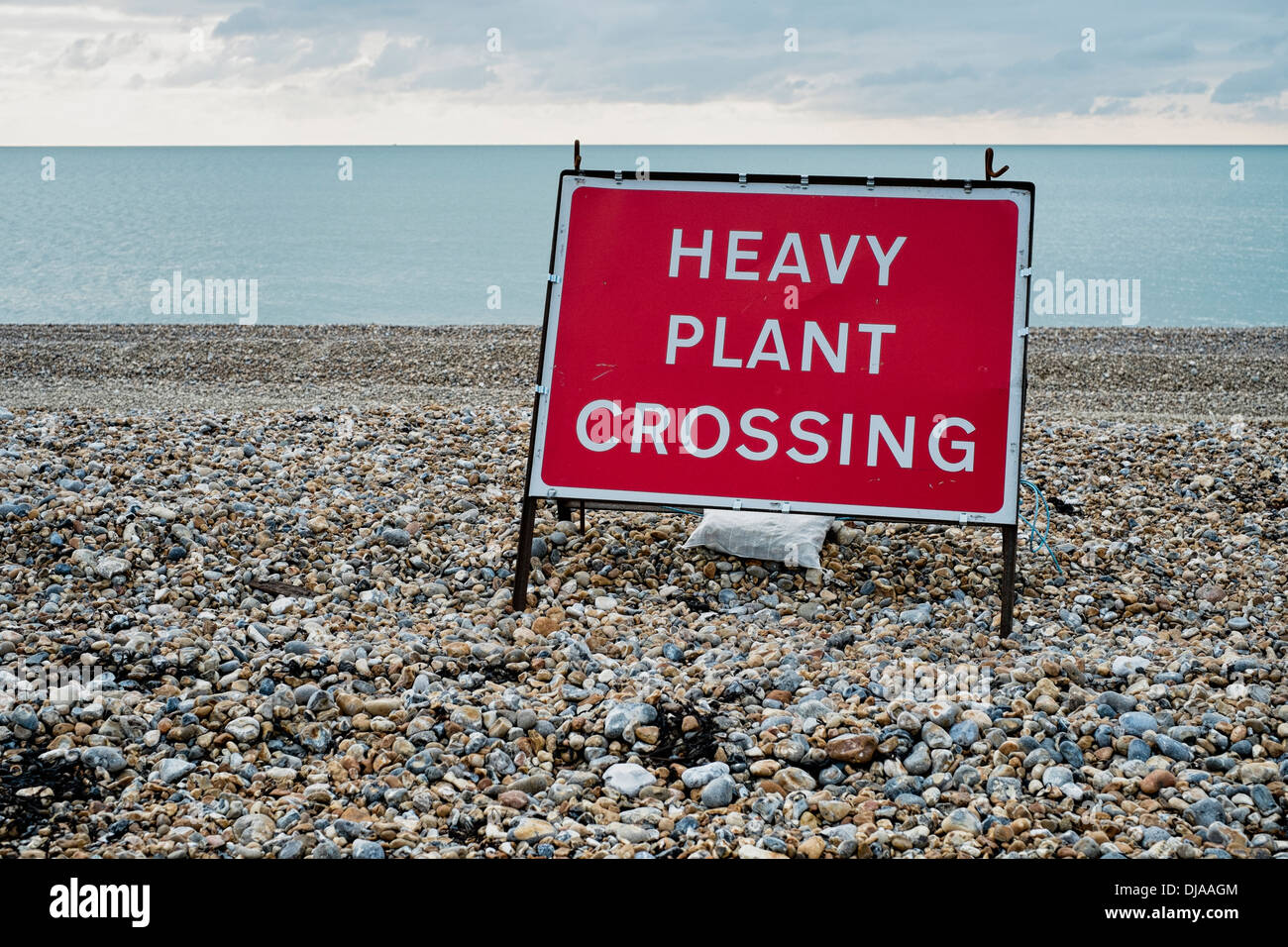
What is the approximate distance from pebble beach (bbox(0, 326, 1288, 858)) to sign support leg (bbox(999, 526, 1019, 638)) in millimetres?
95

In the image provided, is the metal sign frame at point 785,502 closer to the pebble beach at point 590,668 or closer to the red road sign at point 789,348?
the red road sign at point 789,348

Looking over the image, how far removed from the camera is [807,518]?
6.16m

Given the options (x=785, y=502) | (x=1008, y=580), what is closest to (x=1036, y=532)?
(x=1008, y=580)

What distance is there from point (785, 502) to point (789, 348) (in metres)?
0.81

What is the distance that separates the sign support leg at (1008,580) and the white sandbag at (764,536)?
105 centimetres

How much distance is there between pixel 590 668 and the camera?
4820 mm

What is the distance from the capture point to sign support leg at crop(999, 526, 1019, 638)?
515cm

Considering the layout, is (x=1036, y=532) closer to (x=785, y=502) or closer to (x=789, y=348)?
(x=785, y=502)

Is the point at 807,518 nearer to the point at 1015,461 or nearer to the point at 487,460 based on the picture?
the point at 1015,461

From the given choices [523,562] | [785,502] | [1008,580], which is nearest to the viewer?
[1008,580]

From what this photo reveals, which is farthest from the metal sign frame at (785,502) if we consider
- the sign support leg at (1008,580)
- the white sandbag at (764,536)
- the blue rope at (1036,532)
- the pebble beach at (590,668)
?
the blue rope at (1036,532)

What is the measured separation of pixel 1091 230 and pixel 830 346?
54.7m

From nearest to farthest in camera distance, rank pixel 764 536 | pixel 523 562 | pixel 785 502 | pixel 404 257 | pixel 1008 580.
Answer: pixel 1008 580 → pixel 785 502 → pixel 523 562 → pixel 764 536 → pixel 404 257

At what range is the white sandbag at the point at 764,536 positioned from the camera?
19.3 ft
